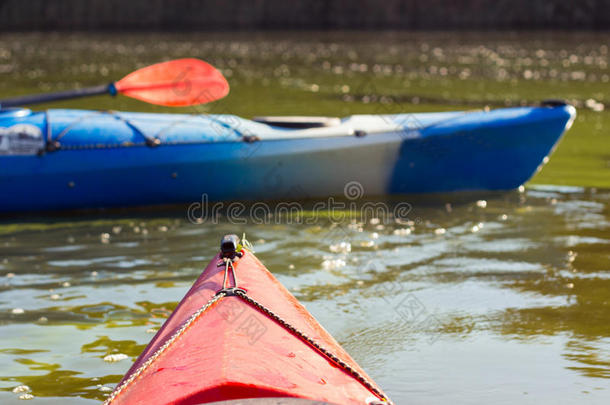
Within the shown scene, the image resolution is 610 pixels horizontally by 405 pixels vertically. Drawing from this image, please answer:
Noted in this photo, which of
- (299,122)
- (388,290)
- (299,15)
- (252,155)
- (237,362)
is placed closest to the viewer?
(237,362)

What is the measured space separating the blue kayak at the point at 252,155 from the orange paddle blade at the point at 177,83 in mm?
227

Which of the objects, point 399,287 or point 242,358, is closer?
point 242,358

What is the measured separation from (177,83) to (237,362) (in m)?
4.90

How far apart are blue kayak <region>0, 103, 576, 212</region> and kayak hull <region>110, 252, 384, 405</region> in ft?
12.1

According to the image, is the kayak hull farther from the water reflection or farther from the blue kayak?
the blue kayak

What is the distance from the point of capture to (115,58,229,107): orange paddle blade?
7473 millimetres

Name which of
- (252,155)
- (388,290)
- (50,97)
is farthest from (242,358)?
(50,97)

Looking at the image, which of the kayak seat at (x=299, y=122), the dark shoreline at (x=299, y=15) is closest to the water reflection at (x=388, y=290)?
the kayak seat at (x=299, y=122)

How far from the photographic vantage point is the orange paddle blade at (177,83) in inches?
294

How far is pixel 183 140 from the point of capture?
7.14 meters

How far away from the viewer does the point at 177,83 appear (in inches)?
295

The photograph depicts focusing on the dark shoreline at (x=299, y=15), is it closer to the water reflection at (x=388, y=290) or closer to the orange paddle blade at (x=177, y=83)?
the water reflection at (x=388, y=290)

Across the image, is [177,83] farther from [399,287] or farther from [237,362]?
[237,362]

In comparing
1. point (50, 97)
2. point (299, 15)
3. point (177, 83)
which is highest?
point (299, 15)
